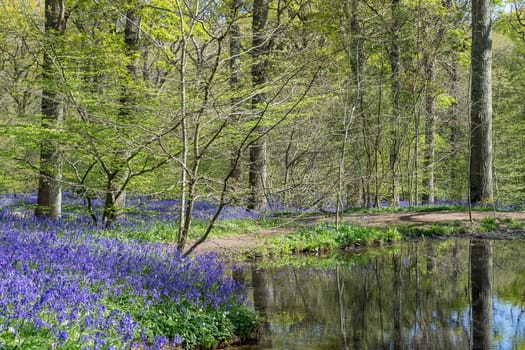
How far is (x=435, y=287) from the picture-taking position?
7836mm

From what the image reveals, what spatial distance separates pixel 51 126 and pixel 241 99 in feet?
12.9

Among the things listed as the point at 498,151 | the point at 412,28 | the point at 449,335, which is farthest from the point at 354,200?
the point at 449,335

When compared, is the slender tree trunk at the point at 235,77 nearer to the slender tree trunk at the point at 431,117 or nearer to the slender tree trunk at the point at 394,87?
the slender tree trunk at the point at 394,87

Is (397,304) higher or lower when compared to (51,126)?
lower

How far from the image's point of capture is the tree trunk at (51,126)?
10.2m

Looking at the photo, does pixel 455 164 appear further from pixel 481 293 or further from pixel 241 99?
pixel 481 293

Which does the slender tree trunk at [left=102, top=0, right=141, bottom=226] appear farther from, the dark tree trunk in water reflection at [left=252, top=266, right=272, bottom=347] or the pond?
the pond

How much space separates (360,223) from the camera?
1416 cm

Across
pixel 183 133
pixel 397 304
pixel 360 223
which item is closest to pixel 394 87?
pixel 360 223

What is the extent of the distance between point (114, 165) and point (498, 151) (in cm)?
2386

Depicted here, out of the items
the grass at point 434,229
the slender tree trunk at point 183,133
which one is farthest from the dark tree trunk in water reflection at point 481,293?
the slender tree trunk at point 183,133

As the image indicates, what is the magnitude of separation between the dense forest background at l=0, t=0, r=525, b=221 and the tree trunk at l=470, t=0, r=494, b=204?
0.63m

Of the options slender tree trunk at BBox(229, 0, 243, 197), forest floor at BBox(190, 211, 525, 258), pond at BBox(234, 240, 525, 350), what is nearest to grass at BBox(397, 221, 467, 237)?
forest floor at BBox(190, 211, 525, 258)

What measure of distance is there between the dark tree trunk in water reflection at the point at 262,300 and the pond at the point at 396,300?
0.01 meters
